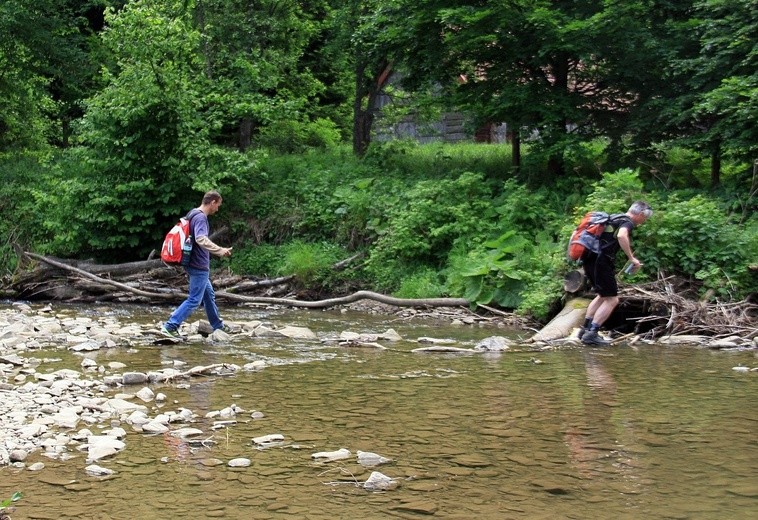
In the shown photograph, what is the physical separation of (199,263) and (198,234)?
51 cm

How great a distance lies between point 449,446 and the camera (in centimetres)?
668

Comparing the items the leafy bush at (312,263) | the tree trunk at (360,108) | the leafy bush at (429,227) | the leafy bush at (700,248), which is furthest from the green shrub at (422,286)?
the tree trunk at (360,108)

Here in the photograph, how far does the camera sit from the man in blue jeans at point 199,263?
39.1 ft

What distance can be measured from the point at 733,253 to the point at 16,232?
1748 centimetres

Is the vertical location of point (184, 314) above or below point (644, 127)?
below

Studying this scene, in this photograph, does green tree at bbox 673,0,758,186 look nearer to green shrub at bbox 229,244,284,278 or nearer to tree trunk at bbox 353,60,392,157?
green shrub at bbox 229,244,284,278

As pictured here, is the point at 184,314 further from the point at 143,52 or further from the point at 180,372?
the point at 143,52

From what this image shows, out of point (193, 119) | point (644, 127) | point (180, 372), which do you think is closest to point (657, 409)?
point (180, 372)

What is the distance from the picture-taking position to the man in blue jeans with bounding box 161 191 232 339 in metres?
11.9

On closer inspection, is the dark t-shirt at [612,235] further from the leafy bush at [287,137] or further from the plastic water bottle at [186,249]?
the leafy bush at [287,137]

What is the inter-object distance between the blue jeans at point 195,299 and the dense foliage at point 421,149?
17.0ft

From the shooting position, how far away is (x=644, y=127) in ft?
60.7

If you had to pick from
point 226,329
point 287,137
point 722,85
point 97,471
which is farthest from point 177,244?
A: point 287,137

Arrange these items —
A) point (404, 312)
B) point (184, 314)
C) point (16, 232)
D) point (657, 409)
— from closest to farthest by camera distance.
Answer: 1. point (657, 409)
2. point (184, 314)
3. point (404, 312)
4. point (16, 232)
